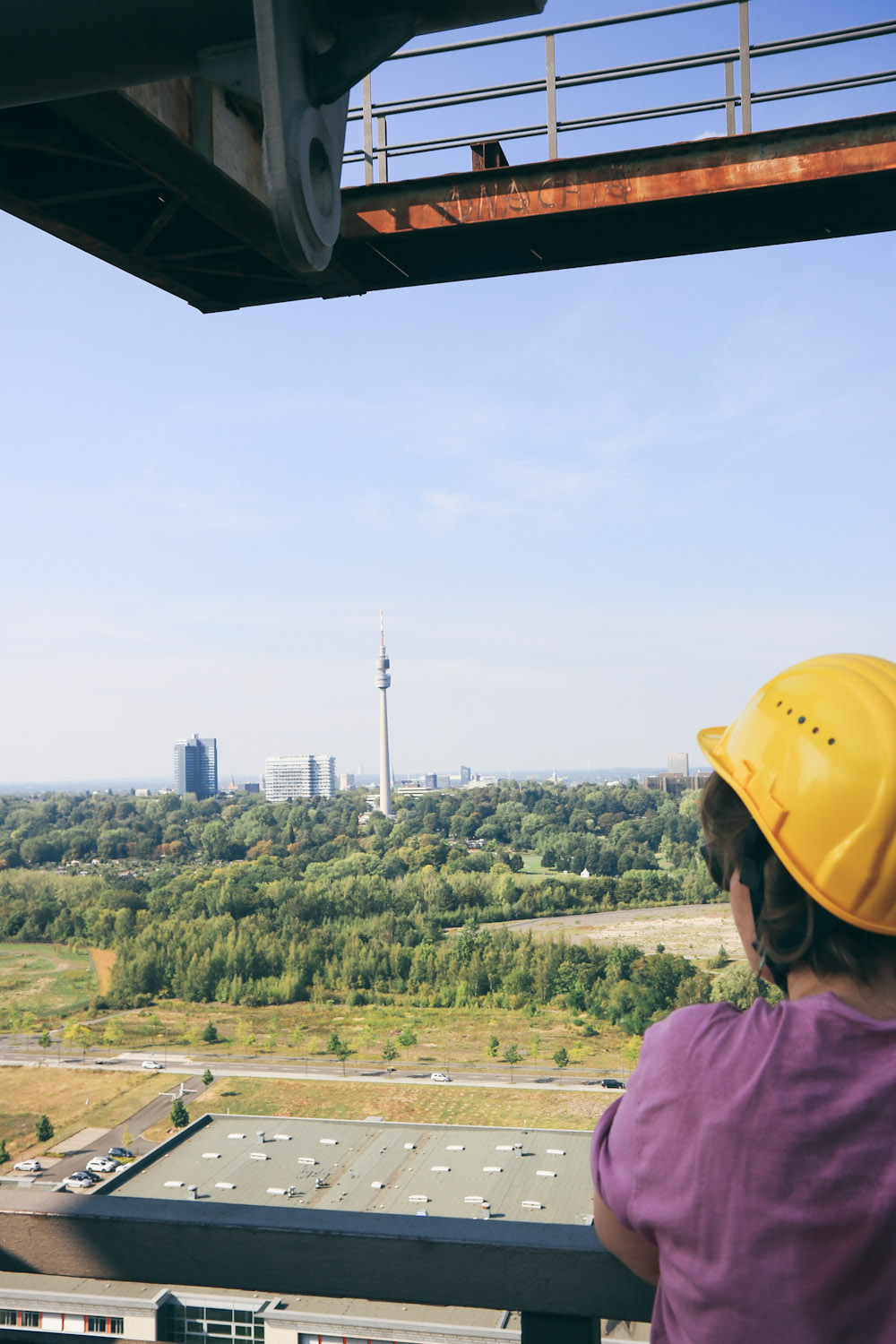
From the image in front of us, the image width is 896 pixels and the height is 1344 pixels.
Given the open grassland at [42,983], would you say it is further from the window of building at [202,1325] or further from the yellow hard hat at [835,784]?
the yellow hard hat at [835,784]

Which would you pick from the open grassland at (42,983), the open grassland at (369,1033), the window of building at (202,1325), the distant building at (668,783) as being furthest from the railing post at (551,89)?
the distant building at (668,783)

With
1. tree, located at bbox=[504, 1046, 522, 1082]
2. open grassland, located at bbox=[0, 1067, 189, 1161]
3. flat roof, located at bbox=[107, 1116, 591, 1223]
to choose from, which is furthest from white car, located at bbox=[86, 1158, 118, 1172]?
tree, located at bbox=[504, 1046, 522, 1082]

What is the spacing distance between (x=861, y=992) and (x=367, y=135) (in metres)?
3.82

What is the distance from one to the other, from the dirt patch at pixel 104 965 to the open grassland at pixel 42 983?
0.35 m

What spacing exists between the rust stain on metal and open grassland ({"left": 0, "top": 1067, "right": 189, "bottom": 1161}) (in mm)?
35459

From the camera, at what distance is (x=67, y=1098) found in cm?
3616

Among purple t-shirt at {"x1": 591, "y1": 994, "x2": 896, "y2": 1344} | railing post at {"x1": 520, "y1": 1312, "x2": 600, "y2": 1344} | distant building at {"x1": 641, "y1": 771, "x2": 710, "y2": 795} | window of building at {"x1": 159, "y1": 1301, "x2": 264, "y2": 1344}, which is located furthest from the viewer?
distant building at {"x1": 641, "y1": 771, "x2": 710, "y2": 795}

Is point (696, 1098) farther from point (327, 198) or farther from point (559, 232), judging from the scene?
point (559, 232)

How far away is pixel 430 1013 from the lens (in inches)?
1656

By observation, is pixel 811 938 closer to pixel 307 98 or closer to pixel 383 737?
pixel 307 98

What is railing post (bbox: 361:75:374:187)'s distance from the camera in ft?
11.5

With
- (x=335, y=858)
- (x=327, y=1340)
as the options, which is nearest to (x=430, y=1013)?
(x=335, y=858)

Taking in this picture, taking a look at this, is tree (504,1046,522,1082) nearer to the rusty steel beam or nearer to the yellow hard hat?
the rusty steel beam

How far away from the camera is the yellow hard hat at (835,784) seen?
27.5 inches
